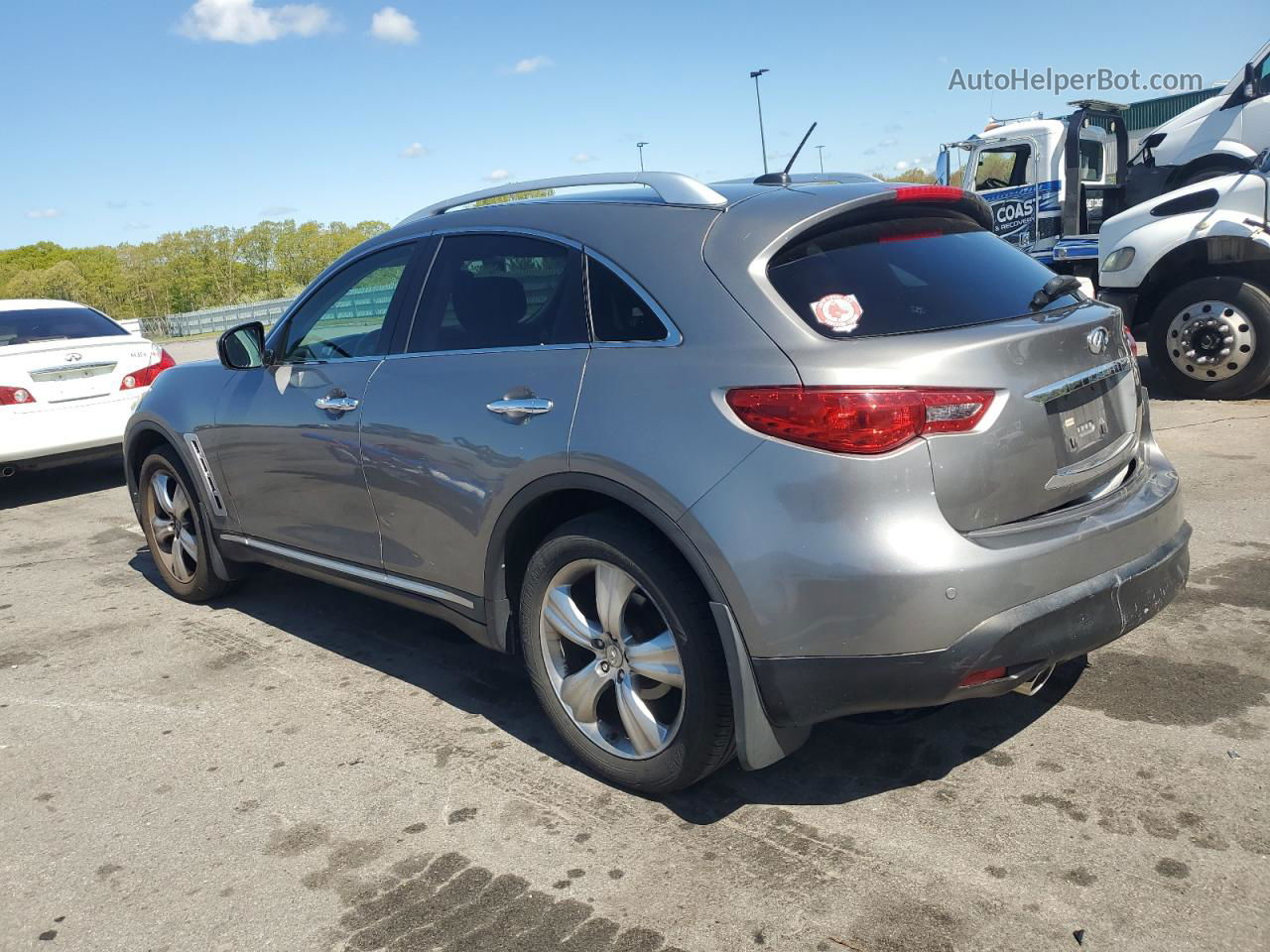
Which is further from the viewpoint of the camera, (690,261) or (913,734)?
(913,734)

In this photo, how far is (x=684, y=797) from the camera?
10.2 ft

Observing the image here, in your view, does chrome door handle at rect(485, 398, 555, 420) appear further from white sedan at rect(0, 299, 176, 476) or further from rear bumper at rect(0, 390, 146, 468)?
rear bumper at rect(0, 390, 146, 468)

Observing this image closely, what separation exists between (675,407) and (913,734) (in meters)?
1.40

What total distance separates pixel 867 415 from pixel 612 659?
107 cm

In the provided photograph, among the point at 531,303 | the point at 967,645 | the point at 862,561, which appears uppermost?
the point at 531,303

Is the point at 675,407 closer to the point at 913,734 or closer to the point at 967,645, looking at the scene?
the point at 967,645

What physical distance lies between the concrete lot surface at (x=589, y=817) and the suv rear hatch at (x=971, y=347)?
850 mm

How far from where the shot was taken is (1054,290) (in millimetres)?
3146

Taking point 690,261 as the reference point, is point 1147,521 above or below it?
below

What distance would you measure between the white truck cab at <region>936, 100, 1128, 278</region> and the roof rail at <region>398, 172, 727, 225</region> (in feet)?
34.2

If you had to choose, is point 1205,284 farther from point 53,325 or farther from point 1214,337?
point 53,325

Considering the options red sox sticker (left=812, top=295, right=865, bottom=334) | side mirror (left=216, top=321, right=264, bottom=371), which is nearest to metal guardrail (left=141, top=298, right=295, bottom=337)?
side mirror (left=216, top=321, right=264, bottom=371)

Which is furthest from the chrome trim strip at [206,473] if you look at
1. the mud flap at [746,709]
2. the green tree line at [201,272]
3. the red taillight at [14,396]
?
the green tree line at [201,272]

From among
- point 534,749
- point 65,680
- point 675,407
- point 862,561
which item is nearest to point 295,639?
point 65,680
